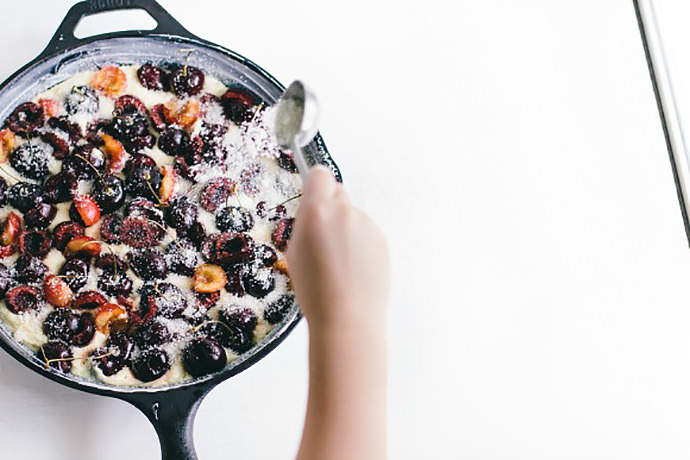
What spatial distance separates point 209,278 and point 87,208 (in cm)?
20

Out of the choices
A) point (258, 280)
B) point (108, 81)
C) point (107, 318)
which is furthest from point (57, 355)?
point (108, 81)

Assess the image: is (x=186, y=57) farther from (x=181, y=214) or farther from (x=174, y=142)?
(x=181, y=214)

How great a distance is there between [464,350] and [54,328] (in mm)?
618

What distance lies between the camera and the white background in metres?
1.13

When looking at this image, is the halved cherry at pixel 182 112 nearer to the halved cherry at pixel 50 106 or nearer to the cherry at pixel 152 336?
the halved cherry at pixel 50 106

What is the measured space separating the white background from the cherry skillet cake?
13 centimetres

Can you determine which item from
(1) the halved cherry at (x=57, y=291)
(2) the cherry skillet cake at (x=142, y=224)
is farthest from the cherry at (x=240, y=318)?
(1) the halved cherry at (x=57, y=291)

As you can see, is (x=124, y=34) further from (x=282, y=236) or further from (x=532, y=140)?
(x=532, y=140)

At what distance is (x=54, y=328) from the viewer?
1.00m

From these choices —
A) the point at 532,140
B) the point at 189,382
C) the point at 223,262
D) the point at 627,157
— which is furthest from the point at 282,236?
the point at 627,157

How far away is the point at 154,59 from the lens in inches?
42.5

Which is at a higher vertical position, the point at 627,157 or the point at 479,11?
the point at 479,11

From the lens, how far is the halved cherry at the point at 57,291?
3.31ft

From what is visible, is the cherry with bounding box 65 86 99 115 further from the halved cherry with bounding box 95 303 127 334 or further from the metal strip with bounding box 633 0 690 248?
the metal strip with bounding box 633 0 690 248
